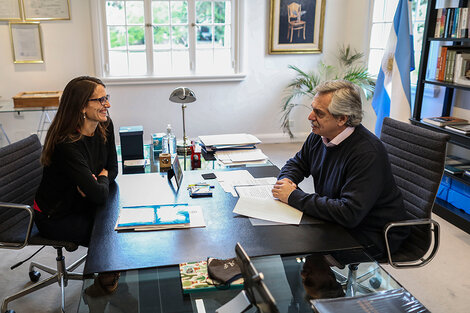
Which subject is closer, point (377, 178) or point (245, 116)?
point (377, 178)

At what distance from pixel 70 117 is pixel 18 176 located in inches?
18.5

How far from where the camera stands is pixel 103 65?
4.87m

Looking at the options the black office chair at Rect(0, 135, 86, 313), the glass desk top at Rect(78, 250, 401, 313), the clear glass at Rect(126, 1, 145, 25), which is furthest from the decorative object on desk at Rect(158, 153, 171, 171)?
the clear glass at Rect(126, 1, 145, 25)

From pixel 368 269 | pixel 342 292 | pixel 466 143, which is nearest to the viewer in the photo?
pixel 342 292

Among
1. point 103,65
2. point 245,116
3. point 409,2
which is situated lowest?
point 245,116

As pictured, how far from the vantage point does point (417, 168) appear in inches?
81.0

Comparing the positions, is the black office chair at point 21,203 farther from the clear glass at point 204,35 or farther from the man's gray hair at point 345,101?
the clear glass at point 204,35

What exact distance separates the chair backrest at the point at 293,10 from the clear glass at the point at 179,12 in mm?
1217

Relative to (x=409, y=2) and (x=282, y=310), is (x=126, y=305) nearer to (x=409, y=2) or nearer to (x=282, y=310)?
(x=282, y=310)

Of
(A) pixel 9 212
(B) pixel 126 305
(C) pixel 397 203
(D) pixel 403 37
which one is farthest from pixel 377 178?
(D) pixel 403 37

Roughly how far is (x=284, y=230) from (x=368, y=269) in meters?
0.34

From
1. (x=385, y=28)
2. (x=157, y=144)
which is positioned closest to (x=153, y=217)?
(x=157, y=144)

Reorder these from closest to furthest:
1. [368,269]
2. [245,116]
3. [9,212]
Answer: [368,269] → [9,212] → [245,116]

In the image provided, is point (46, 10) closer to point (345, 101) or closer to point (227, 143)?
point (227, 143)
